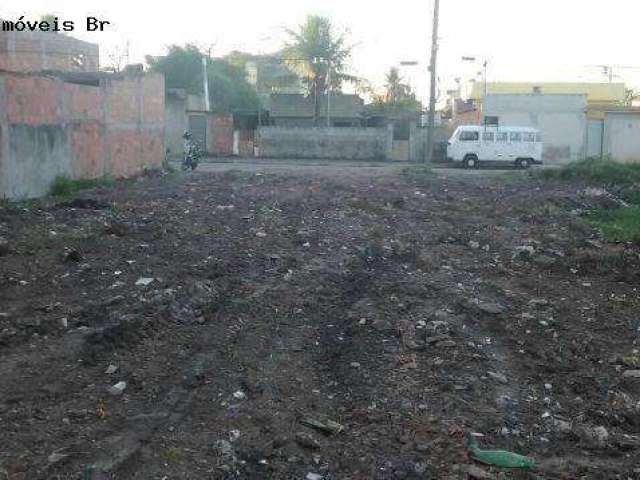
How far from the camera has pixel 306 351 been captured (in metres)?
5.71

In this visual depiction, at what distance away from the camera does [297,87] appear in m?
44.7

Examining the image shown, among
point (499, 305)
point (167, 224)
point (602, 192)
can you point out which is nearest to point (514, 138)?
point (602, 192)

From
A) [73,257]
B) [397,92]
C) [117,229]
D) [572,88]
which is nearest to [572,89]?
[572,88]

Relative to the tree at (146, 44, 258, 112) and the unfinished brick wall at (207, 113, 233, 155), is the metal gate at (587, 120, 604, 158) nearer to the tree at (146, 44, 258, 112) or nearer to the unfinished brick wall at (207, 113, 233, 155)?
the unfinished brick wall at (207, 113, 233, 155)

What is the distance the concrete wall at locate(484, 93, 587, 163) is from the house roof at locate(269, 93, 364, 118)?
7541 mm

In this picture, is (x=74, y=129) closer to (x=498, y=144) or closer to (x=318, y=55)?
(x=498, y=144)

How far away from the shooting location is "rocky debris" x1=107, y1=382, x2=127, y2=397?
462 cm

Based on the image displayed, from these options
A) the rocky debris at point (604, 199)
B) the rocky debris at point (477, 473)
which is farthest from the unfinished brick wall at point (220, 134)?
the rocky debris at point (477, 473)

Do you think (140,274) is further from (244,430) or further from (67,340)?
(244,430)

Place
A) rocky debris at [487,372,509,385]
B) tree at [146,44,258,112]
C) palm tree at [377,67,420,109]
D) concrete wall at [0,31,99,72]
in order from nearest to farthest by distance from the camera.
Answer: rocky debris at [487,372,509,385], concrete wall at [0,31,99,72], tree at [146,44,258,112], palm tree at [377,67,420,109]

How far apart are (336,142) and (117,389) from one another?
32311mm

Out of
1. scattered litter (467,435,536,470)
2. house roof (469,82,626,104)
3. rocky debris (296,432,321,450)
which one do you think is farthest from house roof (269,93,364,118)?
scattered litter (467,435,536,470)

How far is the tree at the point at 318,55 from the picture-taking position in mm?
41094

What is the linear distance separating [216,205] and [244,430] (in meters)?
9.58
